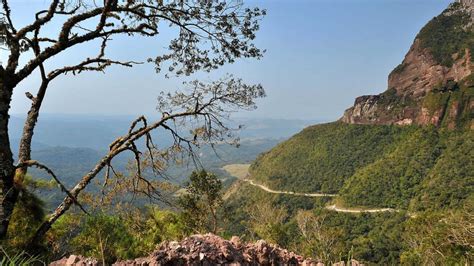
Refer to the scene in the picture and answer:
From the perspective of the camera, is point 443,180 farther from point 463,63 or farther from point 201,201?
point 201,201

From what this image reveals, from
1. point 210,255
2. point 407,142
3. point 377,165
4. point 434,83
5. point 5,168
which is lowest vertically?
point 377,165

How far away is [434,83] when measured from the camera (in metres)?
105

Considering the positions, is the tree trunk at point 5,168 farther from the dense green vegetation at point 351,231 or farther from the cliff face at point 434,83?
the cliff face at point 434,83

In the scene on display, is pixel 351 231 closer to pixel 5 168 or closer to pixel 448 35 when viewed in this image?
pixel 5 168

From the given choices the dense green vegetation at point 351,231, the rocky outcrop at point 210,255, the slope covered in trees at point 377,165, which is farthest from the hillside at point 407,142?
the rocky outcrop at point 210,255

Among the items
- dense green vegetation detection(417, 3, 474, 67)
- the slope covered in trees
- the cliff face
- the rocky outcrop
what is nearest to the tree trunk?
the rocky outcrop

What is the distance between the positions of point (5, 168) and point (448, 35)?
425 ft

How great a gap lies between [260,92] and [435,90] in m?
108

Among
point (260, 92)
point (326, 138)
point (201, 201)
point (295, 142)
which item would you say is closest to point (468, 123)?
point (326, 138)

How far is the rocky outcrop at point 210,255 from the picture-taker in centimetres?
407

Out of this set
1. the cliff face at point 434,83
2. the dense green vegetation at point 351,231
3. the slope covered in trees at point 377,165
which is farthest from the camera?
the cliff face at point 434,83

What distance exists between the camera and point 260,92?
23.1 feet

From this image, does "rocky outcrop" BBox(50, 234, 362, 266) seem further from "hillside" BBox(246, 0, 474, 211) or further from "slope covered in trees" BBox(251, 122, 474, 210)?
"slope covered in trees" BBox(251, 122, 474, 210)

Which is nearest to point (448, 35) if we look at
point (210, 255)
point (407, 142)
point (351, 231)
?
point (407, 142)
